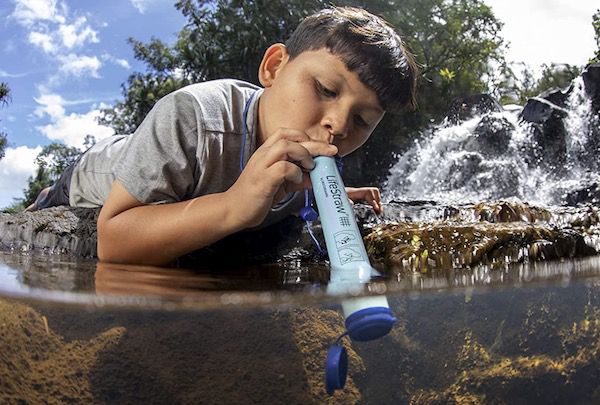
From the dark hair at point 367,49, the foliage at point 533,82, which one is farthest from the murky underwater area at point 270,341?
the foliage at point 533,82

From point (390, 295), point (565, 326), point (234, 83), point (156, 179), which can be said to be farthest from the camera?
point (234, 83)

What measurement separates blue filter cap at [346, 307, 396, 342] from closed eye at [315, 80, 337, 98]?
47 centimetres

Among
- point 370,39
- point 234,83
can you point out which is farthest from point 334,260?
point 234,83

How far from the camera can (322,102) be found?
84cm

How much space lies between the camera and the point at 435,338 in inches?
17.6

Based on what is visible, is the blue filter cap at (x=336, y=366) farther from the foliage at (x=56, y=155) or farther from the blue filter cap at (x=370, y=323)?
the foliage at (x=56, y=155)

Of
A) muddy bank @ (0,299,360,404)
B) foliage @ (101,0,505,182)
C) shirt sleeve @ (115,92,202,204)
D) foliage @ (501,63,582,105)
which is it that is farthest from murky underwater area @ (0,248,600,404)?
foliage @ (501,63,582,105)

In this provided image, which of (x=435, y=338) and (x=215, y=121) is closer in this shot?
(x=435, y=338)

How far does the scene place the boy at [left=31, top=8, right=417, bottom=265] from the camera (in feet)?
2.40

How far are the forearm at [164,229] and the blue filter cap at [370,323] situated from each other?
1.07 ft

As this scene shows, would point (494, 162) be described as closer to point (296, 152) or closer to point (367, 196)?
point (367, 196)

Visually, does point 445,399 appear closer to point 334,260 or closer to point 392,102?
point 334,260

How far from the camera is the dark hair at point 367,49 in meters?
0.87

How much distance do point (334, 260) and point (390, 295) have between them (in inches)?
9.2
